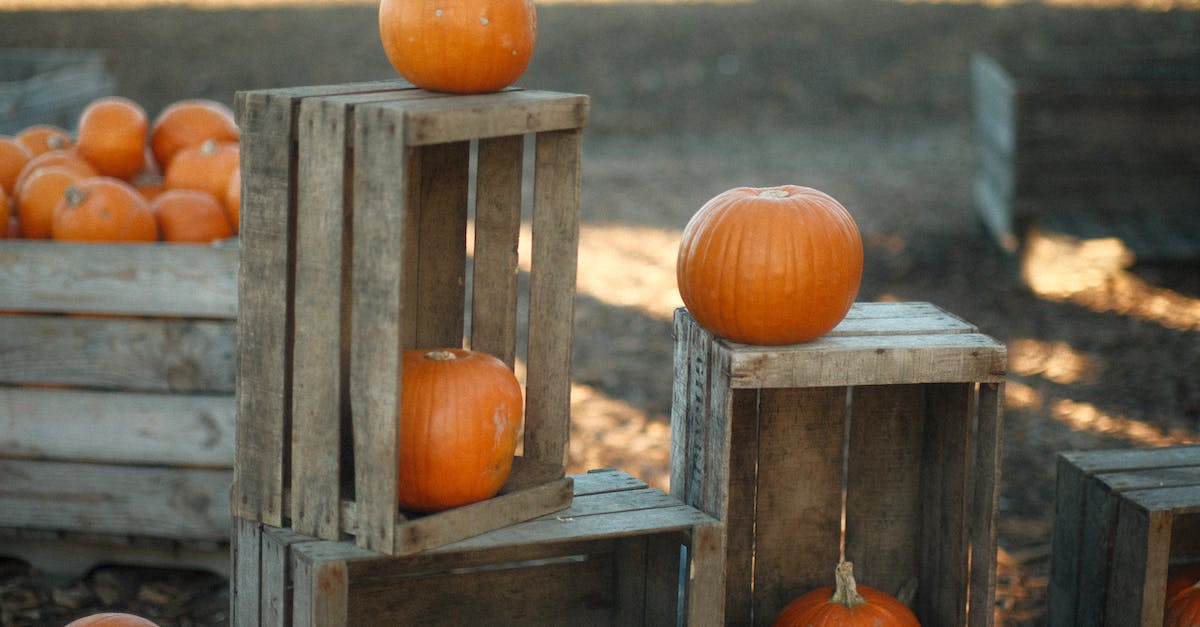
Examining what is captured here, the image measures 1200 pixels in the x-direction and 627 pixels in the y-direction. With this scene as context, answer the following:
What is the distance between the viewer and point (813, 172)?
9562mm

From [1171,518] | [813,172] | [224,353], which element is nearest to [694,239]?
[1171,518]

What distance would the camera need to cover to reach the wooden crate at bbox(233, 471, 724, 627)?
240cm

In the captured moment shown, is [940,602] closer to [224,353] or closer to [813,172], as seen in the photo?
[224,353]

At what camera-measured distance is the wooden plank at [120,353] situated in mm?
3492

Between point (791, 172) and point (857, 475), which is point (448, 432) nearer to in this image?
point (857, 475)

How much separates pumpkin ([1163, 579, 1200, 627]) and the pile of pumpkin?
8.84 feet

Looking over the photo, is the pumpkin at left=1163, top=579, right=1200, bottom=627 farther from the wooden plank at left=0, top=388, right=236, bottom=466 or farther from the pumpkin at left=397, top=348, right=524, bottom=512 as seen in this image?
the wooden plank at left=0, top=388, right=236, bottom=466

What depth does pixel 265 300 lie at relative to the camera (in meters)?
2.39

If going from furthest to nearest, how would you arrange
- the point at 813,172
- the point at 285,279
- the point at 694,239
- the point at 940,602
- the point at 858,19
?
the point at 858,19
the point at 813,172
the point at 940,602
the point at 694,239
the point at 285,279

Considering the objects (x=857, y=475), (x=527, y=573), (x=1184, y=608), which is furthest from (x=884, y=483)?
(x=527, y=573)

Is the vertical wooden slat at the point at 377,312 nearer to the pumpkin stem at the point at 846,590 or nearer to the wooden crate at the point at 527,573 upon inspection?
the wooden crate at the point at 527,573

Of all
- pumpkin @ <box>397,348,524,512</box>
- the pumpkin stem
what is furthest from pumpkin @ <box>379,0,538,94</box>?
the pumpkin stem

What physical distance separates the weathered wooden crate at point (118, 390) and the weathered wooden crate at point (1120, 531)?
2246 millimetres

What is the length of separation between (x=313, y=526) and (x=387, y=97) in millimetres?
836
